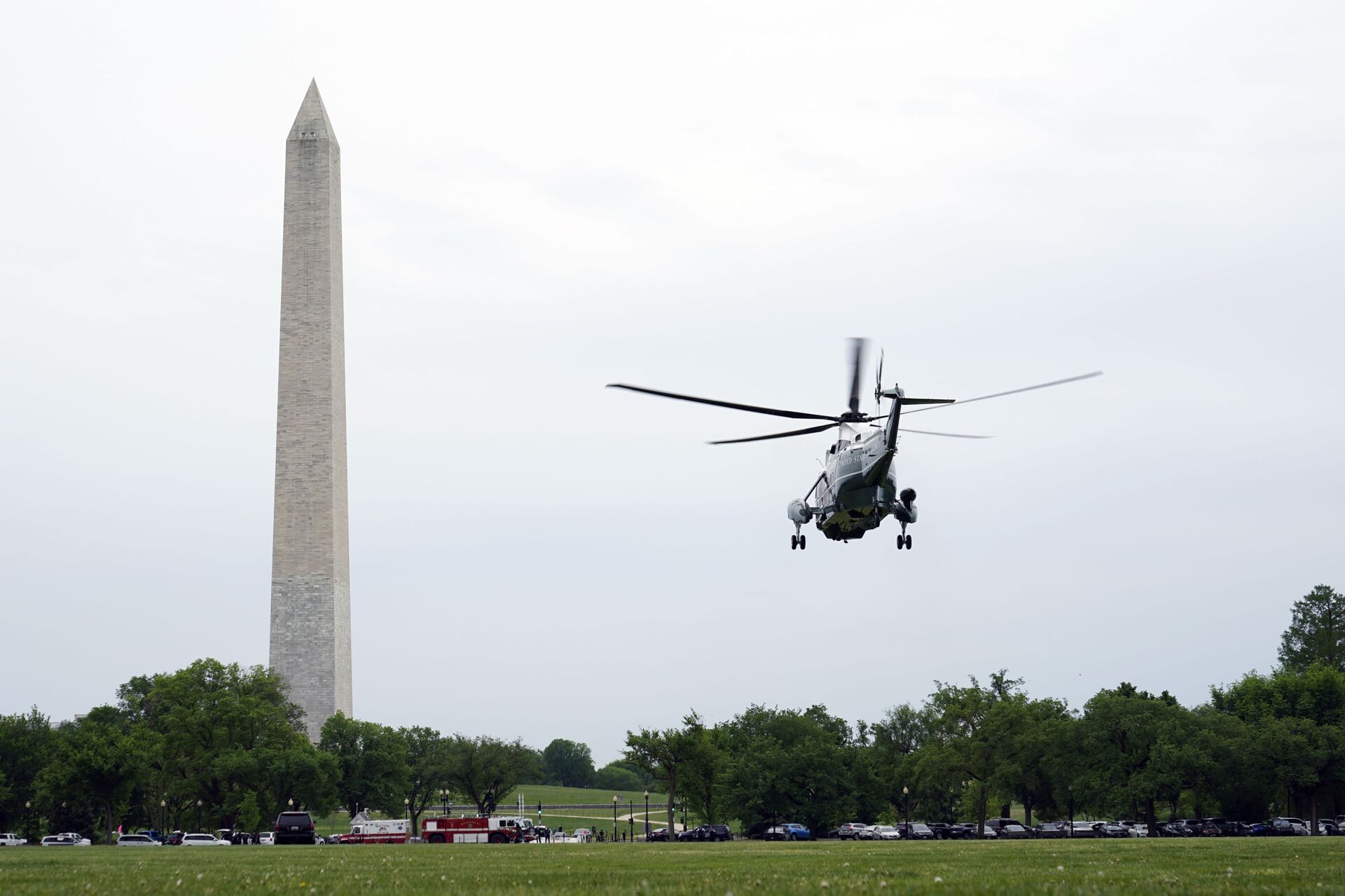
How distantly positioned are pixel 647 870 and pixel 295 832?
156ft

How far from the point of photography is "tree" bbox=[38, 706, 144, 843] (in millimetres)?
84188

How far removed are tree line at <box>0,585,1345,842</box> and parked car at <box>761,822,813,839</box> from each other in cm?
107

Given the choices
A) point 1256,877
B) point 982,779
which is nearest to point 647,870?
point 1256,877

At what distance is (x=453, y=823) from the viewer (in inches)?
2869

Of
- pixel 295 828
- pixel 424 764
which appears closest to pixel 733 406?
pixel 295 828

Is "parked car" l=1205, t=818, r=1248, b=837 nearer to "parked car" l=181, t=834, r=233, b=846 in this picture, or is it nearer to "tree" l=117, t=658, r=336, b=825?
"tree" l=117, t=658, r=336, b=825

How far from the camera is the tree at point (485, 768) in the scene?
11506cm

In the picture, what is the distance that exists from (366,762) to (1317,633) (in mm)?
88811

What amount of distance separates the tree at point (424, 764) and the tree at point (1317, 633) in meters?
77.7

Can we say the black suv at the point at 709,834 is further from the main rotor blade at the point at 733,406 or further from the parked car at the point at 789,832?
the main rotor blade at the point at 733,406

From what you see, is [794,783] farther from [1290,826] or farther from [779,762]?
[1290,826]

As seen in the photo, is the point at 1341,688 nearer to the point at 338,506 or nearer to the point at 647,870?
the point at 338,506

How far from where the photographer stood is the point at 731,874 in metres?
18.8

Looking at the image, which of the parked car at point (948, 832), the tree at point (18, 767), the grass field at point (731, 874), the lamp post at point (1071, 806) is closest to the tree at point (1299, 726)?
the lamp post at point (1071, 806)
